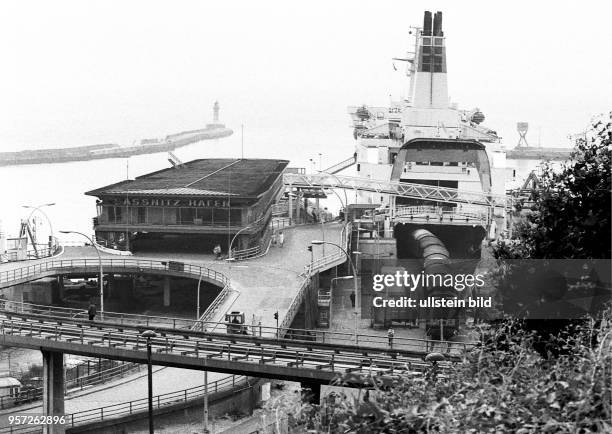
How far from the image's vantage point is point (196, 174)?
78.4 metres

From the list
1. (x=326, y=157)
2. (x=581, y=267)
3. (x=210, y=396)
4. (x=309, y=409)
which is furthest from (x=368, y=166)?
(x=326, y=157)

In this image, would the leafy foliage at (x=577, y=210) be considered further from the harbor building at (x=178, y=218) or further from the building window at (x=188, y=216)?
the building window at (x=188, y=216)

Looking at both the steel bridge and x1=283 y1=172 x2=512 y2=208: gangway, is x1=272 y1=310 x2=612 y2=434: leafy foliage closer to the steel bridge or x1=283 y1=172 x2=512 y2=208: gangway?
the steel bridge

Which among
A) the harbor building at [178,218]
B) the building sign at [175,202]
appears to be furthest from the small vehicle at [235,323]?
the building sign at [175,202]

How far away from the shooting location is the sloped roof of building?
58.8 meters

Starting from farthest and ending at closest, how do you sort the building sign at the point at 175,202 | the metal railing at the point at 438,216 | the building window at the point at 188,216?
the metal railing at the point at 438,216 → the building window at the point at 188,216 → the building sign at the point at 175,202

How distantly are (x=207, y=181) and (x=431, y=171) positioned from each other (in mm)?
17760

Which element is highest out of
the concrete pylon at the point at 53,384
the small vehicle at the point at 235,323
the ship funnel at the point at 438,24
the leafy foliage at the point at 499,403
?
the ship funnel at the point at 438,24

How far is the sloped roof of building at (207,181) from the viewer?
193 feet

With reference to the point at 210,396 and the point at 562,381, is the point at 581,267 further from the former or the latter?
the point at 210,396

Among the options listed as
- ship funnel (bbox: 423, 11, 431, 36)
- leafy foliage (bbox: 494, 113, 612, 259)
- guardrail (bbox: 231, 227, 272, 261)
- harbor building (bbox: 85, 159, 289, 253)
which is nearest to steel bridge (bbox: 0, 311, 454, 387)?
leafy foliage (bbox: 494, 113, 612, 259)

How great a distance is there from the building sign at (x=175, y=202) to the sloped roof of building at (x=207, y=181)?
Answer: 1.22 feet

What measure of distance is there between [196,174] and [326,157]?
4030 inches

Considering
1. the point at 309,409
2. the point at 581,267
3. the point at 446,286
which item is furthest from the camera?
the point at 446,286
